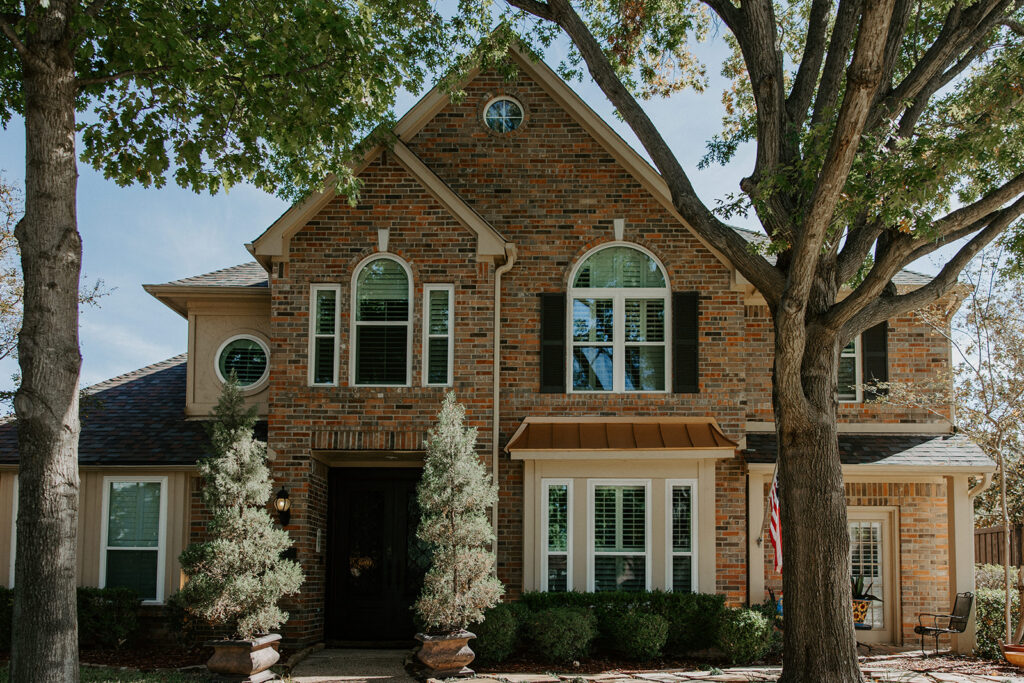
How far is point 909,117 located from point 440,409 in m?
7.28

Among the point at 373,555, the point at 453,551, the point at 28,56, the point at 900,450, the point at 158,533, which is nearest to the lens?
the point at 28,56

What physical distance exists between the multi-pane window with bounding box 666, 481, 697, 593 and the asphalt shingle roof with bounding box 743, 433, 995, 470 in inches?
45.8

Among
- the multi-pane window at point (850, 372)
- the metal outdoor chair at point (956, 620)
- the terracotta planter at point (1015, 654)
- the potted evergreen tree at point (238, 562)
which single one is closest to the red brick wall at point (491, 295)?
the multi-pane window at point (850, 372)

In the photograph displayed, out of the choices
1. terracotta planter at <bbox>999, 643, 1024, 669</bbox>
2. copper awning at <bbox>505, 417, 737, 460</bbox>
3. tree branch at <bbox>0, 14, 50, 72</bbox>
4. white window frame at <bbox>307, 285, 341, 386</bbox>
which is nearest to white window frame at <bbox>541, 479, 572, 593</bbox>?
copper awning at <bbox>505, 417, 737, 460</bbox>

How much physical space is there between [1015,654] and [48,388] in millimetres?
12489

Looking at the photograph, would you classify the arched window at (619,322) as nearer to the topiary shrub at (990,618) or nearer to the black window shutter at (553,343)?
the black window shutter at (553,343)

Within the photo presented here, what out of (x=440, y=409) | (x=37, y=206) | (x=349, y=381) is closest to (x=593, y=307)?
(x=440, y=409)

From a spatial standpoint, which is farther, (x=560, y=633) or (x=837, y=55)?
(x=560, y=633)

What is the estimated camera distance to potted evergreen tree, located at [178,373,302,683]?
468 inches

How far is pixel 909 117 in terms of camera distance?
12.0 m

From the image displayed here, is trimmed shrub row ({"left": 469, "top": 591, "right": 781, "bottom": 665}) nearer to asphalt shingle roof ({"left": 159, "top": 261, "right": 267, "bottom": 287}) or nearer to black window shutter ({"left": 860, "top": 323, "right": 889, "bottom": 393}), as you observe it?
black window shutter ({"left": 860, "top": 323, "right": 889, "bottom": 393})

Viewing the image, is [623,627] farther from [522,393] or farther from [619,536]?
[522,393]

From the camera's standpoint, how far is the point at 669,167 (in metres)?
12.2

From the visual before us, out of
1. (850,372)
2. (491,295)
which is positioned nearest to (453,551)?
(491,295)
